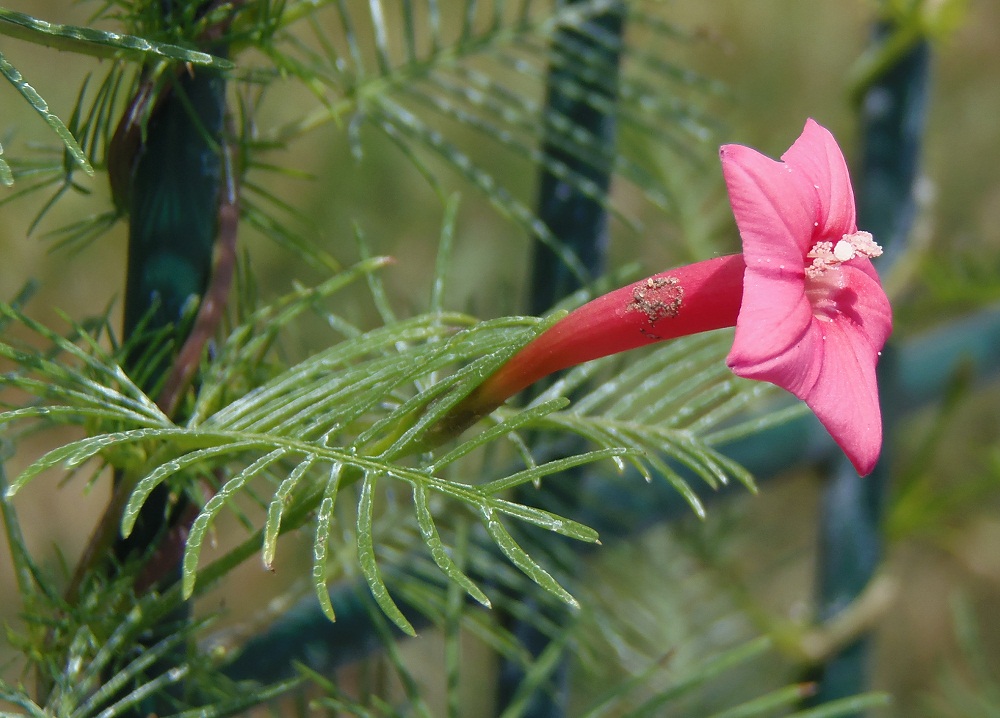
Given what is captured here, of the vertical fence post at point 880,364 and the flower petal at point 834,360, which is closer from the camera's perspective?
the flower petal at point 834,360

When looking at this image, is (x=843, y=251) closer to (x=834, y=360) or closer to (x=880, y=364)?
(x=834, y=360)

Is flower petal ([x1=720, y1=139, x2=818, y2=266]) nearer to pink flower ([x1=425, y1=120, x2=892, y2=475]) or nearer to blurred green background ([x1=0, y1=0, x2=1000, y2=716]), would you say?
pink flower ([x1=425, y1=120, x2=892, y2=475])

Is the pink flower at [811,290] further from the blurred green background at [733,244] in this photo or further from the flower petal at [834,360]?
the blurred green background at [733,244]

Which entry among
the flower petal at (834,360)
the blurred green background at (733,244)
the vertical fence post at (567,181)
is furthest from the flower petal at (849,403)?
the blurred green background at (733,244)

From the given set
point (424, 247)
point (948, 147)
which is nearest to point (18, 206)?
point (424, 247)

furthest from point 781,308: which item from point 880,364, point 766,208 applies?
point 880,364

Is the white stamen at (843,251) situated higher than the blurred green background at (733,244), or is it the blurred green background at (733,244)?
the white stamen at (843,251)

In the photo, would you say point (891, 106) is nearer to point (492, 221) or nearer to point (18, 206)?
point (492, 221)

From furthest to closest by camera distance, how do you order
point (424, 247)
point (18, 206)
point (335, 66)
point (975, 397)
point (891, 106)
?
point (975, 397), point (424, 247), point (18, 206), point (891, 106), point (335, 66)
